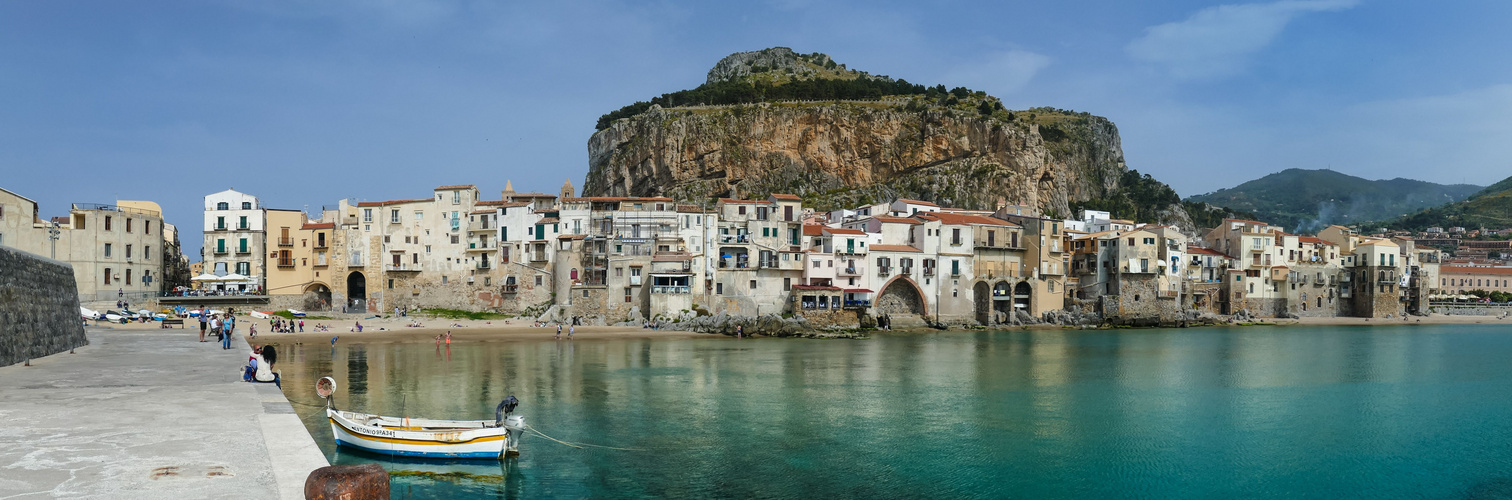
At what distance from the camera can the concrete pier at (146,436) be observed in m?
8.95

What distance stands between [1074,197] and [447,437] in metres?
117

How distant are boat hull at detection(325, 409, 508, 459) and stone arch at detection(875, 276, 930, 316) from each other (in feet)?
163

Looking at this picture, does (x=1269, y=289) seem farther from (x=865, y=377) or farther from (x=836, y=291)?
(x=865, y=377)

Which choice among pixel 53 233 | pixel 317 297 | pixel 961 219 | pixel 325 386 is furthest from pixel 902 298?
pixel 53 233

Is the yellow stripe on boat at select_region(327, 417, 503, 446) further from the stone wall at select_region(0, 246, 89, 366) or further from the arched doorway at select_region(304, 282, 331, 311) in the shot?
the arched doorway at select_region(304, 282, 331, 311)

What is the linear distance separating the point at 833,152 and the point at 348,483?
365 feet

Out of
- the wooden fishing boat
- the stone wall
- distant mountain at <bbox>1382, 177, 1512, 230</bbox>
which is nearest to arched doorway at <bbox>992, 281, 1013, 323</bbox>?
the wooden fishing boat

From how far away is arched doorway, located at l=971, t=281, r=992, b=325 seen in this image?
69.3 meters

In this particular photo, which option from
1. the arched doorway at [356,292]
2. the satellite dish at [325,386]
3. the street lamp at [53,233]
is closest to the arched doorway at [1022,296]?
the arched doorway at [356,292]

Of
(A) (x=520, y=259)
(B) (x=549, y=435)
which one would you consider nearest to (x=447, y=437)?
(B) (x=549, y=435)

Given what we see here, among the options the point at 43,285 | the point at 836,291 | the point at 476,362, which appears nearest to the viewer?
the point at 43,285

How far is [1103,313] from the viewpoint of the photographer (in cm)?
7306

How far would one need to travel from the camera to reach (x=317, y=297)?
208 ft

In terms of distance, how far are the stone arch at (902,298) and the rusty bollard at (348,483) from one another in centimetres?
6204
